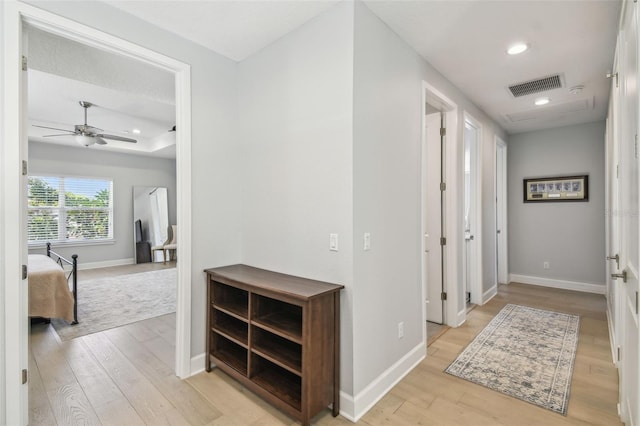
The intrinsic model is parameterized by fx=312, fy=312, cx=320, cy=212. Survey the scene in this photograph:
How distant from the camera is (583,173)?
4895 millimetres

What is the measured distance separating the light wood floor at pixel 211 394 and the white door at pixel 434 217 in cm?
50

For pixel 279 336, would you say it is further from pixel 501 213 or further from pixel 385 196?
pixel 501 213

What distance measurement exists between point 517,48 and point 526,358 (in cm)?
264

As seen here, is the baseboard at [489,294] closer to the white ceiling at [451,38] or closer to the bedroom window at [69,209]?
the white ceiling at [451,38]

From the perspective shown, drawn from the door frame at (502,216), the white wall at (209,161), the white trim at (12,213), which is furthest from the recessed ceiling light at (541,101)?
the white trim at (12,213)

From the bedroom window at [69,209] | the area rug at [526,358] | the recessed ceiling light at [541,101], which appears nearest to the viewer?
the area rug at [526,358]

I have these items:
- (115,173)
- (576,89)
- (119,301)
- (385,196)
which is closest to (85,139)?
(119,301)

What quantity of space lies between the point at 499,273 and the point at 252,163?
4822mm

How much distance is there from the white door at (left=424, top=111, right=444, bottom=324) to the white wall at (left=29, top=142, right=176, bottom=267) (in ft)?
22.5

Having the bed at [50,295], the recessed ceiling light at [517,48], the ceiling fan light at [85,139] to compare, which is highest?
the recessed ceiling light at [517,48]

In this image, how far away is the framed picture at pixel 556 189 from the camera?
16.1 ft

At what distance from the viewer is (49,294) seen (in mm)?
3355

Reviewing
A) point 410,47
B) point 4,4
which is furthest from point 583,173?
point 4,4

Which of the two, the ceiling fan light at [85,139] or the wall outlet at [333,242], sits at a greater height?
the ceiling fan light at [85,139]
